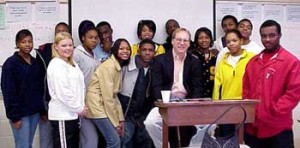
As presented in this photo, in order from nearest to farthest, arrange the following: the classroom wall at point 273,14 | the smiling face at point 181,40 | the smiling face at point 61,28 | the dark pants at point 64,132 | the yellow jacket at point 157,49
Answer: the dark pants at point 64,132 < the smiling face at point 181,40 < the smiling face at point 61,28 < the yellow jacket at point 157,49 < the classroom wall at point 273,14

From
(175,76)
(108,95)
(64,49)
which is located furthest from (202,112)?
(64,49)

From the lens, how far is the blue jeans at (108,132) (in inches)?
172

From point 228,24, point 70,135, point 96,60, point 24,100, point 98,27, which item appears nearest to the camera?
point 70,135

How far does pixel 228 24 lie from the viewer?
5.29 m

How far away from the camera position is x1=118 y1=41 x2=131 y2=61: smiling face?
4387 millimetres

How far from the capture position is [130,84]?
4551 millimetres

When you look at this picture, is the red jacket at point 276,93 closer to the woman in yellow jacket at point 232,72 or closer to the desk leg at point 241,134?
the desk leg at point 241,134

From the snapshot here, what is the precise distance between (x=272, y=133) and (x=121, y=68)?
1.58 meters

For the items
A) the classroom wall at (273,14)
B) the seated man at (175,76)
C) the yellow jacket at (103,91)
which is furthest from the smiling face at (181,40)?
the classroom wall at (273,14)

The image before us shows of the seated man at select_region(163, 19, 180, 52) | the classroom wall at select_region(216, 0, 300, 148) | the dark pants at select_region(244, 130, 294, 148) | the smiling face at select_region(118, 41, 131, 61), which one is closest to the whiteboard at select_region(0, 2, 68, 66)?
the smiling face at select_region(118, 41, 131, 61)

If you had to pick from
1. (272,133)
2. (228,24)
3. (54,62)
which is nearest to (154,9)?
(228,24)

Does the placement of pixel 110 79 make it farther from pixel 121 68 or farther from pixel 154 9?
pixel 154 9

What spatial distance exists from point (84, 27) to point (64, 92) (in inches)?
46.6

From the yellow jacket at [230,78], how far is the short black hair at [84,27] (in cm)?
136
